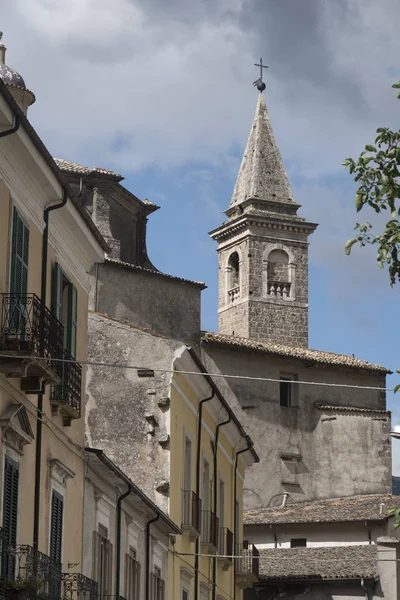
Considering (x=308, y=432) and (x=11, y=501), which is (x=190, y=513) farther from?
(x=308, y=432)

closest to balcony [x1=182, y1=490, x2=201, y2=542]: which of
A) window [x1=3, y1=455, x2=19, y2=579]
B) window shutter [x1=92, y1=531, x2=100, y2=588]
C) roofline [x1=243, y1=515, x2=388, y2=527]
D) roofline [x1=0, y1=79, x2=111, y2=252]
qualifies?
window shutter [x1=92, y1=531, x2=100, y2=588]

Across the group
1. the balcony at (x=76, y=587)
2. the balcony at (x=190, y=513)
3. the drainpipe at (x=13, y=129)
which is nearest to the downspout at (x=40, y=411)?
the balcony at (x=76, y=587)

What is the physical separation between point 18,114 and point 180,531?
1289 centimetres

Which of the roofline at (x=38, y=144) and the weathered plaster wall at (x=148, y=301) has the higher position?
the weathered plaster wall at (x=148, y=301)

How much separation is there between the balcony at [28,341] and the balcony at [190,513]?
37.8 feet

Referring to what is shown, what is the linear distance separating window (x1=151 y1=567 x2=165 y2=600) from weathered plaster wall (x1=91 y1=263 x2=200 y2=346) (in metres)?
16.8

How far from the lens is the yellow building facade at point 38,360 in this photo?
1633 cm

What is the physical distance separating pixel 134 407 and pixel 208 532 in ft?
14.2

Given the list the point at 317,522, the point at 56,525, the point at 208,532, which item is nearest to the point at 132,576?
the point at 56,525

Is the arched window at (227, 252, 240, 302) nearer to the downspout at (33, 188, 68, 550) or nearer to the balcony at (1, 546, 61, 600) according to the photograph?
the downspout at (33, 188, 68, 550)

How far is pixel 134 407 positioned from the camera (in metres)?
28.3

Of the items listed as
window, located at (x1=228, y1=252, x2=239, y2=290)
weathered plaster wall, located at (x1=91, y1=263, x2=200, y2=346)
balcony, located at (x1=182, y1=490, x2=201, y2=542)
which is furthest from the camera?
window, located at (x1=228, y1=252, x2=239, y2=290)

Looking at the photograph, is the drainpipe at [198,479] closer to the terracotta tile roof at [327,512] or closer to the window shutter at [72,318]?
the window shutter at [72,318]

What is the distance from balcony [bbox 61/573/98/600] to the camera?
61.3ft
